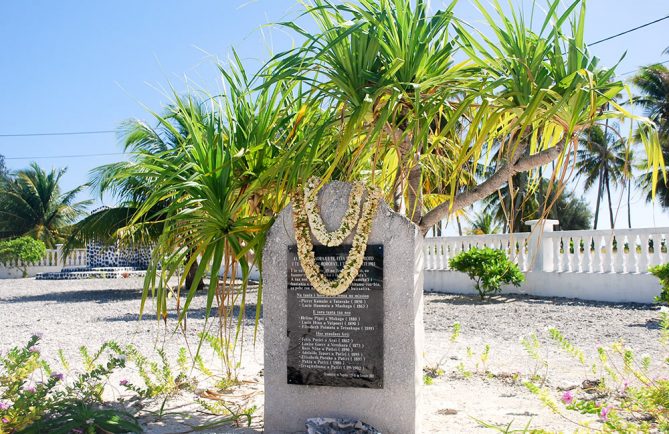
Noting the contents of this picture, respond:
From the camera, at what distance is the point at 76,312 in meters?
12.8

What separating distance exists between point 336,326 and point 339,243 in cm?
56

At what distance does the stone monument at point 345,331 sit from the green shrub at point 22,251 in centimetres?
2881

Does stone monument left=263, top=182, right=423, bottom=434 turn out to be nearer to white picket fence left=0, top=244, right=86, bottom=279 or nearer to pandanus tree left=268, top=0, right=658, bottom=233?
pandanus tree left=268, top=0, right=658, bottom=233

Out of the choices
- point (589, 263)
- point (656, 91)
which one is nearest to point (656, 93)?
point (656, 91)

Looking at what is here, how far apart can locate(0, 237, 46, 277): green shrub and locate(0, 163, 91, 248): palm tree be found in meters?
6.46

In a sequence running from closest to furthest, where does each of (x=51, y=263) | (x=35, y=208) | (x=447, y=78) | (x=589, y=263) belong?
(x=447, y=78) → (x=589, y=263) → (x=51, y=263) → (x=35, y=208)

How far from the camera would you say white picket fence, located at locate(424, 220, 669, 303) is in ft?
37.9

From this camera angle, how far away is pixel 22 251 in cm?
2997

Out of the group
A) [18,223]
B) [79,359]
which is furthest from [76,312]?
[18,223]

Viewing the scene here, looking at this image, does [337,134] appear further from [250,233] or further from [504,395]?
[504,395]

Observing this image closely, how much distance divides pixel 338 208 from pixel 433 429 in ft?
5.28

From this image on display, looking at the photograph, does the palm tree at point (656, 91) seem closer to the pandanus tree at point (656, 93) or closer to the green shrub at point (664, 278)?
the pandanus tree at point (656, 93)

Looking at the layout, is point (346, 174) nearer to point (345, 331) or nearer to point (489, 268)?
point (345, 331)

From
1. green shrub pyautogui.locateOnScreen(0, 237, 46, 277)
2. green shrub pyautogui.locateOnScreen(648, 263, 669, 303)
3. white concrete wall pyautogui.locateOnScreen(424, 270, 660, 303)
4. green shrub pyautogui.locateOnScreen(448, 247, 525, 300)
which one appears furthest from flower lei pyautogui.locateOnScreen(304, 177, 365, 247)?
green shrub pyautogui.locateOnScreen(0, 237, 46, 277)
